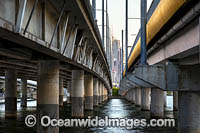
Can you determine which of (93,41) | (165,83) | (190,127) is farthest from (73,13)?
(93,41)

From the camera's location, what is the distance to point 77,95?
37.6m

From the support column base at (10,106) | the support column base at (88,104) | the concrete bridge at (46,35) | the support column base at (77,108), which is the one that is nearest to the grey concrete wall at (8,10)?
the concrete bridge at (46,35)

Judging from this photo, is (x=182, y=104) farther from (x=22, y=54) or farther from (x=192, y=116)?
(x=22, y=54)

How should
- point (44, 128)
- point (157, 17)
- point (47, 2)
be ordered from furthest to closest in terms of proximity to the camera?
point (44, 128), point (157, 17), point (47, 2)

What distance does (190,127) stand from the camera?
61.1 ft

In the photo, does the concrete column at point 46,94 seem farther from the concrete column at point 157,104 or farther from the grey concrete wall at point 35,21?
the concrete column at point 157,104

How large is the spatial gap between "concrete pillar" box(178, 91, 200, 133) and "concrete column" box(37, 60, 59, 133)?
6939mm

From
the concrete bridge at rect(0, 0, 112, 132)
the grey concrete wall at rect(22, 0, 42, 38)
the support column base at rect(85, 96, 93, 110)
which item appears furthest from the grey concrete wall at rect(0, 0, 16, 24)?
the support column base at rect(85, 96, 93, 110)

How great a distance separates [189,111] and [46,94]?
7.78 metres

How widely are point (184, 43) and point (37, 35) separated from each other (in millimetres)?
5811

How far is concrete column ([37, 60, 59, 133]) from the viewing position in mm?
20359

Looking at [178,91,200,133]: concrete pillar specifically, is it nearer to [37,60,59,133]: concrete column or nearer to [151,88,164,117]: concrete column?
[37,60,59,133]: concrete column

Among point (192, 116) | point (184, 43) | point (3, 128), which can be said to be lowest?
point (3, 128)

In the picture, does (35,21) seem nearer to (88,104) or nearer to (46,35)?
(46,35)
